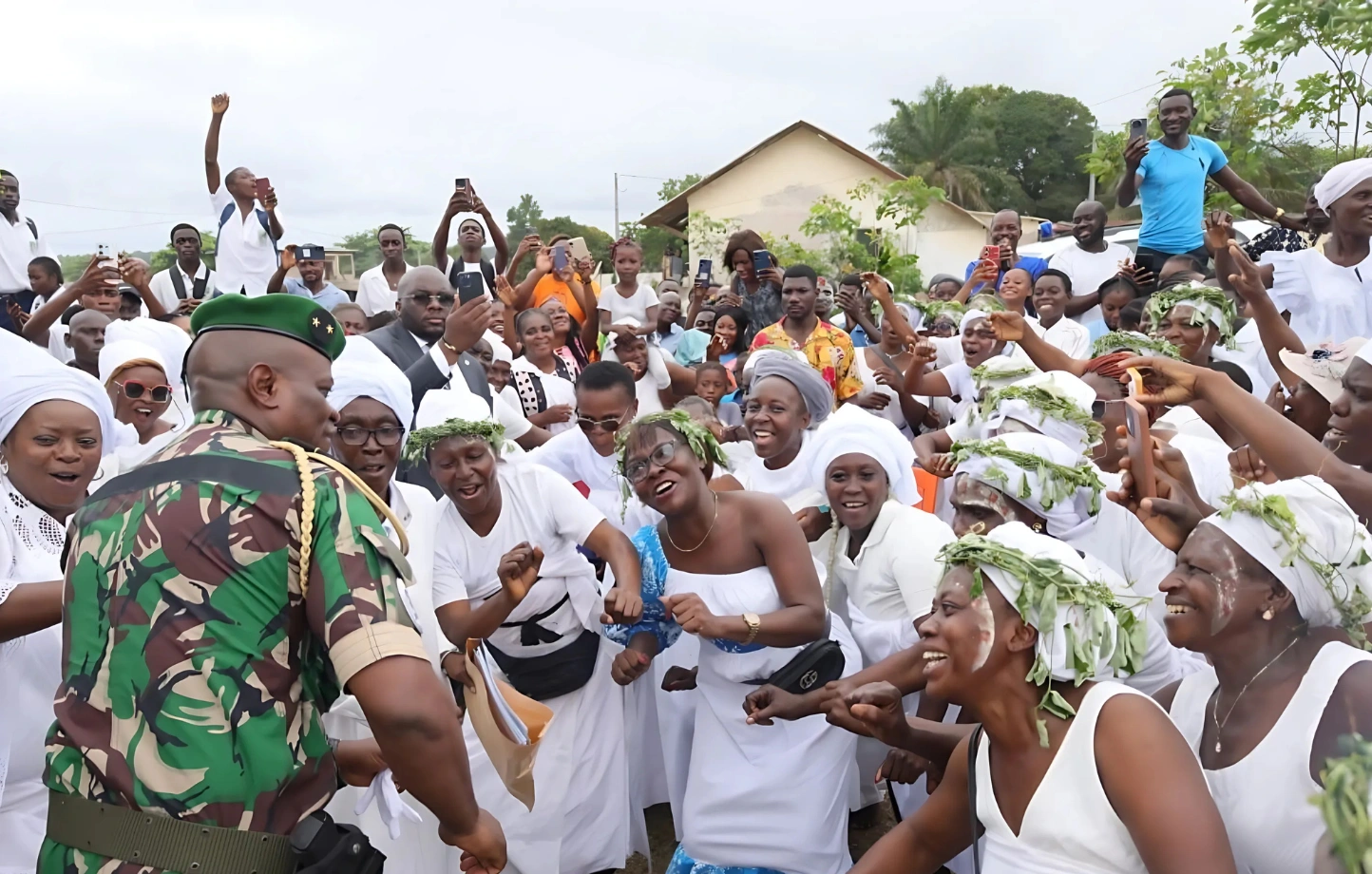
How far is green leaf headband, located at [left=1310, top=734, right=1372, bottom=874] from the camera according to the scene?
2.03 metres

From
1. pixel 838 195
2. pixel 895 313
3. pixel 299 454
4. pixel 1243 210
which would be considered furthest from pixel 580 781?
pixel 838 195

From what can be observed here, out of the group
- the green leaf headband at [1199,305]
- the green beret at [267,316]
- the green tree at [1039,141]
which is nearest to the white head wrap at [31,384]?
the green beret at [267,316]

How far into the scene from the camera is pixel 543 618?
14.2ft

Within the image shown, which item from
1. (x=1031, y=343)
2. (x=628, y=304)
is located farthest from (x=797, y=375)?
(x=628, y=304)

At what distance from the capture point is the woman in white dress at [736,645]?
376 cm

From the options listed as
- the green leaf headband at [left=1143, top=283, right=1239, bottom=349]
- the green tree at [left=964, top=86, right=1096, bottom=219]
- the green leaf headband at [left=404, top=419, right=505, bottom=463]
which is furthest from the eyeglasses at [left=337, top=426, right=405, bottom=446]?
the green tree at [left=964, top=86, right=1096, bottom=219]

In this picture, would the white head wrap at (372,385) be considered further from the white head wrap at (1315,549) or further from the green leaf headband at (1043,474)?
the white head wrap at (1315,549)

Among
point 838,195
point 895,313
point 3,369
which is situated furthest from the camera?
point 838,195

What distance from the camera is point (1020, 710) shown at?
250cm

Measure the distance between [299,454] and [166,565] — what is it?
1.15ft

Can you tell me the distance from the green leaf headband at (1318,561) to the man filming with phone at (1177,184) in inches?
251

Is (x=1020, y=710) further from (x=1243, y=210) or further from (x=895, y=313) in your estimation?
(x=1243, y=210)

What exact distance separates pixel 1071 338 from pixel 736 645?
438cm

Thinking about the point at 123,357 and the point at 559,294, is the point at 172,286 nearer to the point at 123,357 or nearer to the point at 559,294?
the point at 559,294
